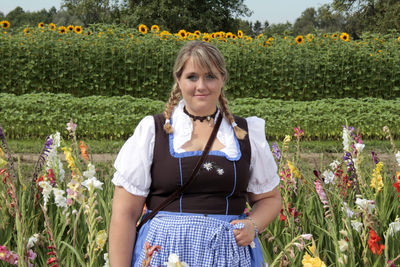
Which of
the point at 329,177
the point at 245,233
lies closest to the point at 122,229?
the point at 245,233

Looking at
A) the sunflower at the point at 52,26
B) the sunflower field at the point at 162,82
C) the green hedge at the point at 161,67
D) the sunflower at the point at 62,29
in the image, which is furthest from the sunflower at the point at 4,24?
the sunflower at the point at 62,29

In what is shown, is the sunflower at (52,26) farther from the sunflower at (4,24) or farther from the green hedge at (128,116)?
the green hedge at (128,116)

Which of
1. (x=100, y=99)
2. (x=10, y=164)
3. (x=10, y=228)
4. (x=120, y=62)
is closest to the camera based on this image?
(x=10, y=228)

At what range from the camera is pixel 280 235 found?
9.11 ft

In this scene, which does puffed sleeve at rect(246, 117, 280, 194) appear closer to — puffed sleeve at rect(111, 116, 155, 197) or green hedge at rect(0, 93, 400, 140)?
puffed sleeve at rect(111, 116, 155, 197)

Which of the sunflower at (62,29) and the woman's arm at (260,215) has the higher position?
the sunflower at (62,29)

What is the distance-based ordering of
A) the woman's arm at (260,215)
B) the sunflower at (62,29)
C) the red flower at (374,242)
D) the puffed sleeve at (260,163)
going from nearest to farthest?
the red flower at (374,242) → the woman's arm at (260,215) → the puffed sleeve at (260,163) → the sunflower at (62,29)

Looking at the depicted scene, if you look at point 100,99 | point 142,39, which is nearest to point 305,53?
point 142,39

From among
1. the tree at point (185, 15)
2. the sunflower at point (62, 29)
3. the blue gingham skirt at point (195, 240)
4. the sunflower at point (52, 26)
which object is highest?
the tree at point (185, 15)

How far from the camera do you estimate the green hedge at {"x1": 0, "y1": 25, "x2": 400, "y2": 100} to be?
37.4ft

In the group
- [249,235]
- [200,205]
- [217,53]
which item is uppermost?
[217,53]

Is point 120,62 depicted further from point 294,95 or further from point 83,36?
point 294,95

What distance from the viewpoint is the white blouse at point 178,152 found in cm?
184

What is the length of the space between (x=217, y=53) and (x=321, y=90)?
35.2ft
